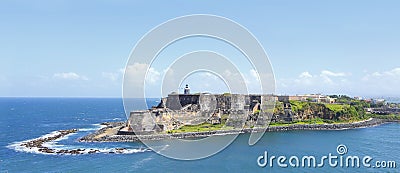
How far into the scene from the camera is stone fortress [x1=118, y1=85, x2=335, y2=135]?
4103 cm

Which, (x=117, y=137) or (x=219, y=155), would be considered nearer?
(x=219, y=155)

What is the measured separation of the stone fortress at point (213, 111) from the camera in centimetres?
4103

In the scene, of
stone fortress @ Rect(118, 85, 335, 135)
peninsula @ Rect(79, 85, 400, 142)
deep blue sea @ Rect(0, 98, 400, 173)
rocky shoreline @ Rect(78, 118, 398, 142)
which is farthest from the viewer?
stone fortress @ Rect(118, 85, 335, 135)

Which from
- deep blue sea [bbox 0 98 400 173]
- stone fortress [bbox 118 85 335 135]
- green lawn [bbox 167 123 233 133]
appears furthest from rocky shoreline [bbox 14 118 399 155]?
stone fortress [bbox 118 85 335 135]

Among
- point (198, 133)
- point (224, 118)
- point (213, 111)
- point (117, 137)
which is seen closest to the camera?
point (117, 137)

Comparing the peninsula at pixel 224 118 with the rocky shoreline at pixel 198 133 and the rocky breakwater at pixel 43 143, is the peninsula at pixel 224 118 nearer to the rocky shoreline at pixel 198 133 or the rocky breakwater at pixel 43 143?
the rocky shoreline at pixel 198 133

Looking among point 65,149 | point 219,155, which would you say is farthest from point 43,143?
point 219,155

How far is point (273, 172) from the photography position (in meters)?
→ 23.6

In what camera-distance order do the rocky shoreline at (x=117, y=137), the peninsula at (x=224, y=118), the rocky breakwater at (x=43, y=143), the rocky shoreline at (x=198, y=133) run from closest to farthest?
the rocky breakwater at (x=43, y=143) → the rocky shoreline at (x=117, y=137) → the rocky shoreline at (x=198, y=133) → the peninsula at (x=224, y=118)

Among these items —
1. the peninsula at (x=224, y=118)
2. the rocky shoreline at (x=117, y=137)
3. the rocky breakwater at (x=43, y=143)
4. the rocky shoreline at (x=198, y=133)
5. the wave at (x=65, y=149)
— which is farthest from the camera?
the peninsula at (x=224, y=118)

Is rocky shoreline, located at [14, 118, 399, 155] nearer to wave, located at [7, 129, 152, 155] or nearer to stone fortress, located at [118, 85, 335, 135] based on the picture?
wave, located at [7, 129, 152, 155]

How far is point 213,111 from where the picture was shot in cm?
4966

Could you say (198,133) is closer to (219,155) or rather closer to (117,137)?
(117,137)

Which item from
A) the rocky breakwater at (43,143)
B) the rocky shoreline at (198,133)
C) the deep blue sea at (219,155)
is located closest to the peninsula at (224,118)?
the rocky shoreline at (198,133)
